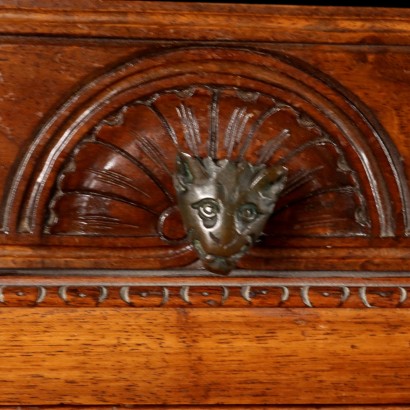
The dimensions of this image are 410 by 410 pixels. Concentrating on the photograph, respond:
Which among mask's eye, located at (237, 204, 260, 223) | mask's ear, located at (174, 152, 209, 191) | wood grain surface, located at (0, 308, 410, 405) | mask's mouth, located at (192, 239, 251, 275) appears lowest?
wood grain surface, located at (0, 308, 410, 405)

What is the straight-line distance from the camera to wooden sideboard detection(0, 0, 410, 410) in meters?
0.61

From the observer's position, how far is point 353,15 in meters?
0.59

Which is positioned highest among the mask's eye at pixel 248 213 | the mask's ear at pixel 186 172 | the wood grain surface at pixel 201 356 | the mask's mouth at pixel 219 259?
the mask's ear at pixel 186 172

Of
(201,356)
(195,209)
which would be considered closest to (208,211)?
(195,209)

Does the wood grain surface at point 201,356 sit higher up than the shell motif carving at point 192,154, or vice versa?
the shell motif carving at point 192,154

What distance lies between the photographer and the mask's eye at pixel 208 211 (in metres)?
0.59

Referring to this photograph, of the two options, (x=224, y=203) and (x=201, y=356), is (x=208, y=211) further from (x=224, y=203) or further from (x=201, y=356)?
(x=201, y=356)

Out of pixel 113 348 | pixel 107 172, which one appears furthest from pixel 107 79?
pixel 113 348

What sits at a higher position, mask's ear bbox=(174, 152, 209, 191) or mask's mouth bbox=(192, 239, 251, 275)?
mask's ear bbox=(174, 152, 209, 191)

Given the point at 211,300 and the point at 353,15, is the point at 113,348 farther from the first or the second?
the point at 353,15

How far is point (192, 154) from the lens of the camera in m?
0.63

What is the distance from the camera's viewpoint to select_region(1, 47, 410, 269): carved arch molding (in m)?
0.61

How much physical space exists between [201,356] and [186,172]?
134 mm

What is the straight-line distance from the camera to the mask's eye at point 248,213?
60 cm
